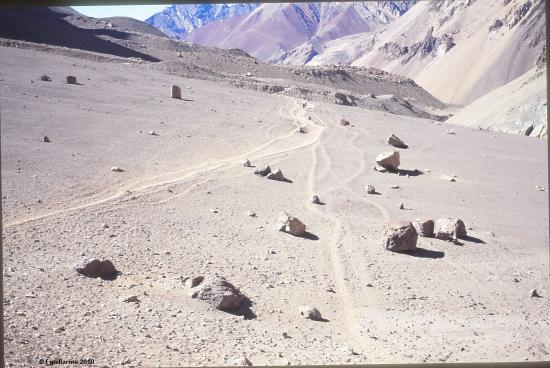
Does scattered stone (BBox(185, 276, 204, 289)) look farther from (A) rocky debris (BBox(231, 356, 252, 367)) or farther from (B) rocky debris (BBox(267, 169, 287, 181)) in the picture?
(B) rocky debris (BBox(267, 169, 287, 181))

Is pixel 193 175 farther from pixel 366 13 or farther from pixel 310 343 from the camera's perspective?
pixel 366 13

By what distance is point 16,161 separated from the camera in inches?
273

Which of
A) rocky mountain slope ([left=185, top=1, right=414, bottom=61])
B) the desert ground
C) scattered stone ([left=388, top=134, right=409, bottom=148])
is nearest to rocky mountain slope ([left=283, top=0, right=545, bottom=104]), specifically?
scattered stone ([left=388, top=134, right=409, bottom=148])

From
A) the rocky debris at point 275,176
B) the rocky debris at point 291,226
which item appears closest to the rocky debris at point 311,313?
the rocky debris at point 291,226

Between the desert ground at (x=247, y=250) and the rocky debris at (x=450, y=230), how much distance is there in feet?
0.51

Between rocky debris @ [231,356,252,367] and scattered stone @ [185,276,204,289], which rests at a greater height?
scattered stone @ [185,276,204,289]

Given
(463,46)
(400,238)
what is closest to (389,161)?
(400,238)

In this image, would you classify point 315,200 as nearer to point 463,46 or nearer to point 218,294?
point 218,294

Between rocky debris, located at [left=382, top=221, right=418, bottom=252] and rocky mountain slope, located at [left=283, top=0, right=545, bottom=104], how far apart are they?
1929 inches

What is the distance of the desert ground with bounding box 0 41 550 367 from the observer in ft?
11.1

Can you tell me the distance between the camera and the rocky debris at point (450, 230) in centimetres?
605

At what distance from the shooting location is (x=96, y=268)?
3941mm

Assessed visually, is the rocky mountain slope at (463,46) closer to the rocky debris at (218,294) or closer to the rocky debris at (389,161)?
the rocky debris at (389,161)

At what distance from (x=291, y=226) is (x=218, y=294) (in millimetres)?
1922
